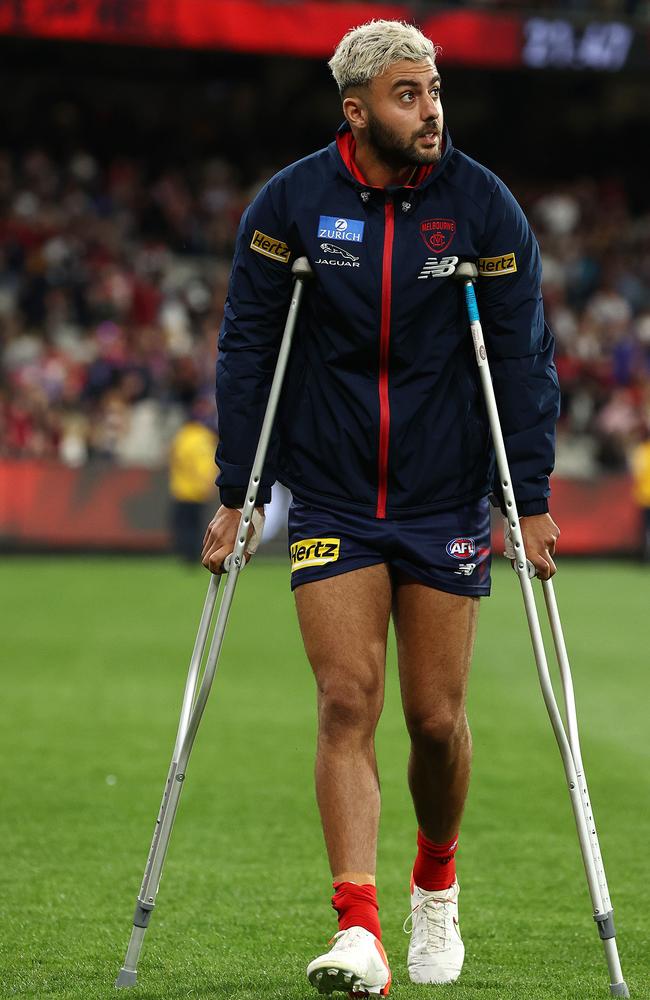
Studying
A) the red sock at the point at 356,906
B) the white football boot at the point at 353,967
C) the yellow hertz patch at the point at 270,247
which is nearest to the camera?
the white football boot at the point at 353,967

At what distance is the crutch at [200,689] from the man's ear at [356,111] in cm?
42

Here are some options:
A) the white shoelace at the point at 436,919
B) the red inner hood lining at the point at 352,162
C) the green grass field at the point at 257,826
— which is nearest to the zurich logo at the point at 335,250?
the red inner hood lining at the point at 352,162

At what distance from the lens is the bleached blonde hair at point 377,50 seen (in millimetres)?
4555

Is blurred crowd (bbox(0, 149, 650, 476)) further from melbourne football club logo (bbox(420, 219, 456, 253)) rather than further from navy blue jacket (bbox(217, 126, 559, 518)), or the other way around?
melbourne football club logo (bbox(420, 219, 456, 253))

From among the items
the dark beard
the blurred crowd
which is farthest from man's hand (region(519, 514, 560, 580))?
the blurred crowd

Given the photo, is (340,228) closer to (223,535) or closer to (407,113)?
(407,113)

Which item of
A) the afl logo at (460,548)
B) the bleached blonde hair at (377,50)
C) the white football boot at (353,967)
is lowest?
the white football boot at (353,967)

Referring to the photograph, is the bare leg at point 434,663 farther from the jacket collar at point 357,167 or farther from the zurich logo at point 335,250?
the jacket collar at point 357,167

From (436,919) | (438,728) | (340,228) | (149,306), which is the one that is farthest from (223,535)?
(149,306)

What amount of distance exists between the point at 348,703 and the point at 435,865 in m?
0.79

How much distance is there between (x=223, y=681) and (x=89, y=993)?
23.6 ft

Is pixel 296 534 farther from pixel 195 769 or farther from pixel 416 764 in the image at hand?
pixel 195 769

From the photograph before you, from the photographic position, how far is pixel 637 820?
7211mm

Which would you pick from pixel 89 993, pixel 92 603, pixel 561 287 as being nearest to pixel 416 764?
pixel 89 993
